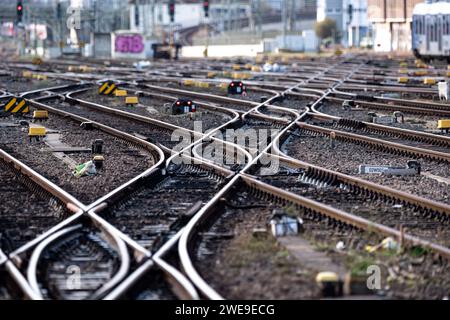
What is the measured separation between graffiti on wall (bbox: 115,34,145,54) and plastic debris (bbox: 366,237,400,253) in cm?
6053

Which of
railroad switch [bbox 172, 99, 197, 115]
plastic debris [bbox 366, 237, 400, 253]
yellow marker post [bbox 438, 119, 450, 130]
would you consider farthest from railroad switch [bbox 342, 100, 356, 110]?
plastic debris [bbox 366, 237, 400, 253]

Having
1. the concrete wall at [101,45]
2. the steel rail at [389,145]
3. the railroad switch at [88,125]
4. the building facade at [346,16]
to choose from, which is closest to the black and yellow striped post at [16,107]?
the railroad switch at [88,125]

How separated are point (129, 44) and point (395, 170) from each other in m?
57.4

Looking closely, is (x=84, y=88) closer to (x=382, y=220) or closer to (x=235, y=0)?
(x=382, y=220)

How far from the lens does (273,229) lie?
8188 mm

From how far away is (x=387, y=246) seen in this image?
7582 mm

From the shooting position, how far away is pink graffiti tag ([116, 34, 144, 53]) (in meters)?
67.5

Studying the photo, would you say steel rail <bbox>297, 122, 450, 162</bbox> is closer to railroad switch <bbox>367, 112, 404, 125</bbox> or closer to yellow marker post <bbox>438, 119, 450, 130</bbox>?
yellow marker post <bbox>438, 119, 450, 130</bbox>

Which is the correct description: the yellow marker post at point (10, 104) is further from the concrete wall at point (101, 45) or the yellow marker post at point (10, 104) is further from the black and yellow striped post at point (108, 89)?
the concrete wall at point (101, 45)

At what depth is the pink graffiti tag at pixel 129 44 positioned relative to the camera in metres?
67.5

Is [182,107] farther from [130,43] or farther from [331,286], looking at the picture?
[130,43]

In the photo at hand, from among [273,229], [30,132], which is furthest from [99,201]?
[30,132]

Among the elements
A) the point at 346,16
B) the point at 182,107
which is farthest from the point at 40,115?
the point at 346,16
